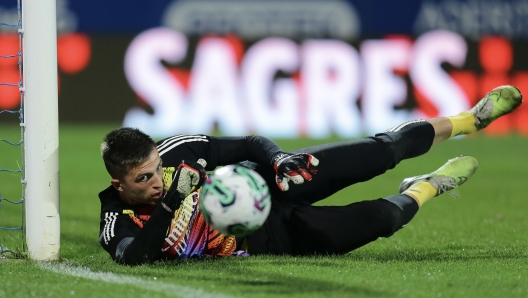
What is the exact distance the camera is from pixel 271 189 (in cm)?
479

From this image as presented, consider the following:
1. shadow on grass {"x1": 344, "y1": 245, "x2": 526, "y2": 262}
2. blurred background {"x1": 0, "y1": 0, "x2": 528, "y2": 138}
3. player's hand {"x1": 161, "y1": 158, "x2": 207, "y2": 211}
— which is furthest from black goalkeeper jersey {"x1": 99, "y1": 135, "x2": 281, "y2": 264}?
blurred background {"x1": 0, "y1": 0, "x2": 528, "y2": 138}

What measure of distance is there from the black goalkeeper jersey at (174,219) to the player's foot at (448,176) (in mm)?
1058

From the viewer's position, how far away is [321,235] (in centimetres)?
453

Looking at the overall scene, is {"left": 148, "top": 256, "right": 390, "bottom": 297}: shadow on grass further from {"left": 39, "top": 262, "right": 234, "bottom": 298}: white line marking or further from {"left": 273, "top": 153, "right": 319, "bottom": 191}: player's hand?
{"left": 273, "top": 153, "right": 319, "bottom": 191}: player's hand

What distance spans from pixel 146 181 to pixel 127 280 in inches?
23.2

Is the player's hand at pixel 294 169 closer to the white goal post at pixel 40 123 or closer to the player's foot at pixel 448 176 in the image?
the player's foot at pixel 448 176

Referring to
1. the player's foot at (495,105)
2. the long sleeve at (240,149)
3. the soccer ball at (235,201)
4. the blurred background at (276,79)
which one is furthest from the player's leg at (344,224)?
the blurred background at (276,79)

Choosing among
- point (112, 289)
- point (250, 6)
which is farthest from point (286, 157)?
point (250, 6)

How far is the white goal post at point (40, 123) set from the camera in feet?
14.7

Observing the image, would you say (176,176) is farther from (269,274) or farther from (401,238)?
(401,238)

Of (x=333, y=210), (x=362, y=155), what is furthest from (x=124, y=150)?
(x=362, y=155)

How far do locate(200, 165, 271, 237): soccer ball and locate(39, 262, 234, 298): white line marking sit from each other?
397mm

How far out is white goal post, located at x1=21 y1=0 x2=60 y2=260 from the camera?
447cm

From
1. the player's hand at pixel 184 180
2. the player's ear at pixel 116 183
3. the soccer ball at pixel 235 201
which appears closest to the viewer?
the soccer ball at pixel 235 201
